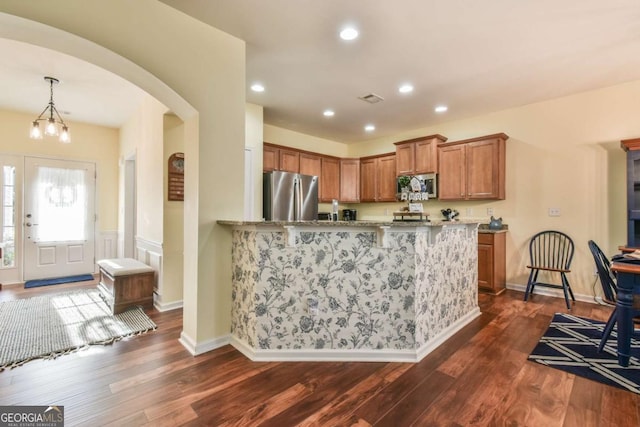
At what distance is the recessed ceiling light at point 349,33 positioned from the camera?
2.48m

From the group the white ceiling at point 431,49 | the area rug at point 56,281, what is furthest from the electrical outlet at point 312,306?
the area rug at point 56,281

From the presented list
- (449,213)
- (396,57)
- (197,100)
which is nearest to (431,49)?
(396,57)

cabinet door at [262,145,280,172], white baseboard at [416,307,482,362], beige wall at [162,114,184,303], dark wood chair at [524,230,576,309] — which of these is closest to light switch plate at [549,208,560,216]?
dark wood chair at [524,230,576,309]

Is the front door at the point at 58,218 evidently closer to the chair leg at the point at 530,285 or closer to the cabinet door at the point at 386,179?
the cabinet door at the point at 386,179

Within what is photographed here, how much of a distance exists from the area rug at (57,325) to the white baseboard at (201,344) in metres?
0.64

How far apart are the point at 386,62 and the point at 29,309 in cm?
496

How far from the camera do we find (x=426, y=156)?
5000mm

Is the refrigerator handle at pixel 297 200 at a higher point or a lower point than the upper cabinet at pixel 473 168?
lower

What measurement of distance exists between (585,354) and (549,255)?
2126 mm

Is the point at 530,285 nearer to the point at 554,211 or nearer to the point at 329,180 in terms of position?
the point at 554,211

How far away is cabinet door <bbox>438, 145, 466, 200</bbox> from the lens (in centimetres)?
465

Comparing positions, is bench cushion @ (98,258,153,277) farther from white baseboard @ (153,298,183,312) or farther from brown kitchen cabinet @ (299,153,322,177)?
brown kitchen cabinet @ (299,153,322,177)

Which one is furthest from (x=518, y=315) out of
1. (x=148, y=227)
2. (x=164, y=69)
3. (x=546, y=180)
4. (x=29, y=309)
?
(x=29, y=309)

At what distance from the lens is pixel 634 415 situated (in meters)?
1.65
